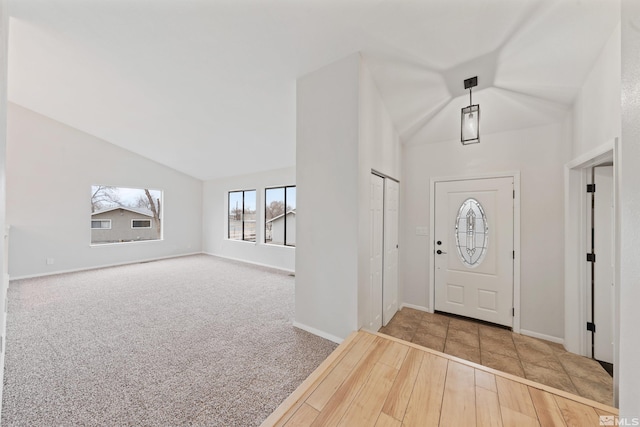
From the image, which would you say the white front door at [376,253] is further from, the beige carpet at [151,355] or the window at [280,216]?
the window at [280,216]

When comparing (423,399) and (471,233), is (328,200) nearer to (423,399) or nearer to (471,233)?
(423,399)

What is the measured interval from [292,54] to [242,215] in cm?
511

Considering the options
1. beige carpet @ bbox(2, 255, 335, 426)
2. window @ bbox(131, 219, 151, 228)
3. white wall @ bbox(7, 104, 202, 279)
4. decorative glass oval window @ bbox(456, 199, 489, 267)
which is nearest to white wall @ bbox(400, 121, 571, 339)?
decorative glass oval window @ bbox(456, 199, 489, 267)

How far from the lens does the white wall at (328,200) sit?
2.33m

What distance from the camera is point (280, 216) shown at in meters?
6.05

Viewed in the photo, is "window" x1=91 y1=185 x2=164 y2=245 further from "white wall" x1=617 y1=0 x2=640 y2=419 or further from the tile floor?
"white wall" x1=617 y1=0 x2=640 y2=419

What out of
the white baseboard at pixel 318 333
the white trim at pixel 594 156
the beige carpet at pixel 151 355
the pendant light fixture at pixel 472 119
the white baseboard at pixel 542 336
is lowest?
the white baseboard at pixel 542 336

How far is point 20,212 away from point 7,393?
4.71m

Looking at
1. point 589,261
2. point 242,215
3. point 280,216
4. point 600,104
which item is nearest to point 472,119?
point 600,104

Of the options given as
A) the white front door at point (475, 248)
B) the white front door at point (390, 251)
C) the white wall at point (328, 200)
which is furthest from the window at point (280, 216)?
the white front door at point (475, 248)

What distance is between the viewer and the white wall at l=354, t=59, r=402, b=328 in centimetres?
233

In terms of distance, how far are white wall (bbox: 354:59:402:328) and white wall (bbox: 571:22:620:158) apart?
173 centimetres

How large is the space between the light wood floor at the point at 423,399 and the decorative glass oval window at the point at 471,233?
1.75 meters

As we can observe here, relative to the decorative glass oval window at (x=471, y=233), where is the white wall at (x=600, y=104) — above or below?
above
